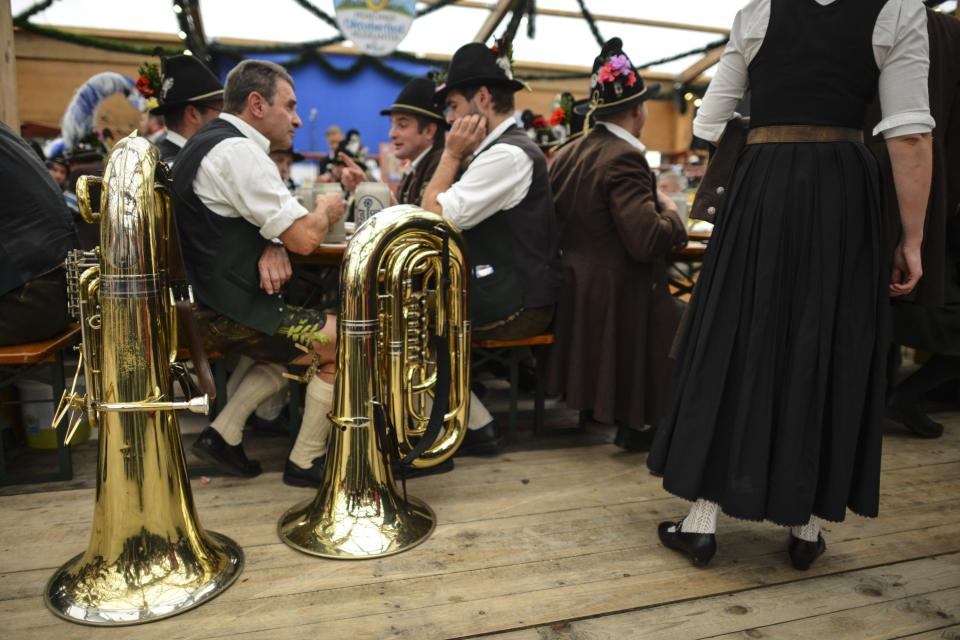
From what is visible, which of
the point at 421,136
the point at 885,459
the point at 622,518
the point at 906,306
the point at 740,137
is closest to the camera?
the point at 740,137

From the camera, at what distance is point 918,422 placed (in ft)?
9.53

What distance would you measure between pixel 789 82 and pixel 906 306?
1872mm

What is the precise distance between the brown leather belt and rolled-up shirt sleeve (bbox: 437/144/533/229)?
3.14ft

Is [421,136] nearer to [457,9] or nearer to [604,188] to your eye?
[604,188]

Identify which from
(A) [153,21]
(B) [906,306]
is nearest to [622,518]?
(B) [906,306]

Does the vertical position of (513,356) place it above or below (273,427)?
above

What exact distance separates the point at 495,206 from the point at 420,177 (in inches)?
34.9

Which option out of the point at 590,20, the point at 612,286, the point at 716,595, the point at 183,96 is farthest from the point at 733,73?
the point at 590,20

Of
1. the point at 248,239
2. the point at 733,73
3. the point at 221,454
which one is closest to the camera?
the point at 733,73

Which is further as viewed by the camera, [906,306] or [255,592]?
[906,306]

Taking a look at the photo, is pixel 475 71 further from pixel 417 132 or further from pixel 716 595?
pixel 716 595

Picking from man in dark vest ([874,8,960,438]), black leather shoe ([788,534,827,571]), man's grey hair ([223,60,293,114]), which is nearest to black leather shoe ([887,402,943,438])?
man in dark vest ([874,8,960,438])

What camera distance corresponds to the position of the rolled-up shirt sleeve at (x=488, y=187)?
2.30 m

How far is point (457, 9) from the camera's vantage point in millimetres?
8391
